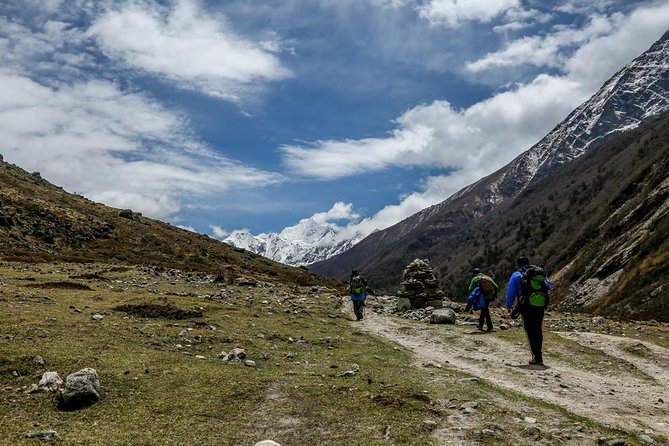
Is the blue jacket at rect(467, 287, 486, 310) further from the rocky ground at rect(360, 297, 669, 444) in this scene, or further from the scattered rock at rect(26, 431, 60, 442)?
the scattered rock at rect(26, 431, 60, 442)

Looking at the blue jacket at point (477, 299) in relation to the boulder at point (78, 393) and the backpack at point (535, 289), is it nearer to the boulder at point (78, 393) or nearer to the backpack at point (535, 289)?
the backpack at point (535, 289)

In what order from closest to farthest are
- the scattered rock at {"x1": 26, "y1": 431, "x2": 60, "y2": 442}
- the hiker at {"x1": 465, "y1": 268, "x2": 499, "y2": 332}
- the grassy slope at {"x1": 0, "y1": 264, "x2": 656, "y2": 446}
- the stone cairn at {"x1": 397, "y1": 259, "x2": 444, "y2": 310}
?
the scattered rock at {"x1": 26, "y1": 431, "x2": 60, "y2": 442} < the grassy slope at {"x1": 0, "y1": 264, "x2": 656, "y2": 446} < the hiker at {"x1": 465, "y1": 268, "x2": 499, "y2": 332} < the stone cairn at {"x1": 397, "y1": 259, "x2": 444, "y2": 310}

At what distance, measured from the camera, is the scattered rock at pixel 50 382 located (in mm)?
10898

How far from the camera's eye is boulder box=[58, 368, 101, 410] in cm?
1017

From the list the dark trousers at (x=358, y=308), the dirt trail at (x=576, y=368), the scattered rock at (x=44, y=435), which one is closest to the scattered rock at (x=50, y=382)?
the scattered rock at (x=44, y=435)

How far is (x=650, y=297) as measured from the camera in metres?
61.1

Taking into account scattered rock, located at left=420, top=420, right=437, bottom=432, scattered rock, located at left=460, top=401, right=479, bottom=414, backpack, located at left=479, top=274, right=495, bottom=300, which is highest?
backpack, located at left=479, top=274, right=495, bottom=300

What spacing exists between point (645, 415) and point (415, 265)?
114 feet

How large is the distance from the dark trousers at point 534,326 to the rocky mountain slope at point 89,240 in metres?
40.7

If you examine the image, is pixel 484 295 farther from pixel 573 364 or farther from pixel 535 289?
pixel 535 289

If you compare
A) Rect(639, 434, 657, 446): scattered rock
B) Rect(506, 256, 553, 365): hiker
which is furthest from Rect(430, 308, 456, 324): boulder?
Rect(639, 434, 657, 446): scattered rock

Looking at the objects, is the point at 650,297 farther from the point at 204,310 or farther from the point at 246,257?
the point at 246,257

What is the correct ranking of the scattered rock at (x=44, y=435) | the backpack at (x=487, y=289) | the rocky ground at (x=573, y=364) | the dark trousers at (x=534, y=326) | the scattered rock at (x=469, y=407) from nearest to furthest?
the scattered rock at (x=44, y=435)
the scattered rock at (x=469, y=407)
the rocky ground at (x=573, y=364)
the dark trousers at (x=534, y=326)
the backpack at (x=487, y=289)

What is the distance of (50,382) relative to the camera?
36.1 feet
